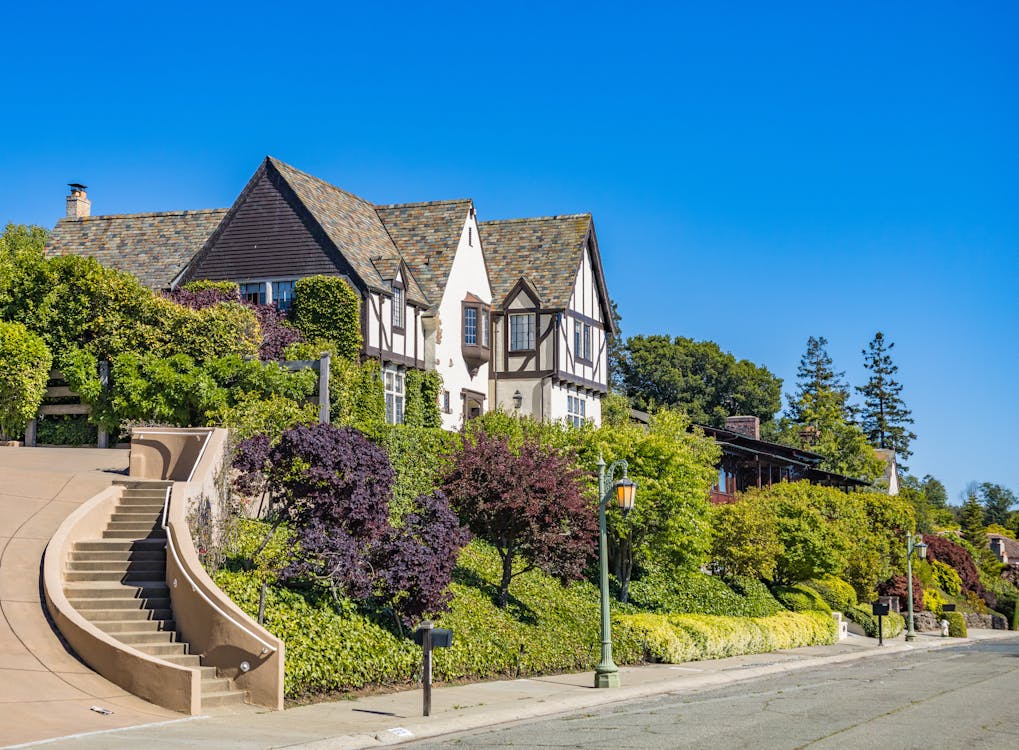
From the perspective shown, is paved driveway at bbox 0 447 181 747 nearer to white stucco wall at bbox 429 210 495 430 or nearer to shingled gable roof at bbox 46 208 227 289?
white stucco wall at bbox 429 210 495 430

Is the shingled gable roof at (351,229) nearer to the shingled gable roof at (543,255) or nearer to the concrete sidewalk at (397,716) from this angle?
the shingled gable roof at (543,255)

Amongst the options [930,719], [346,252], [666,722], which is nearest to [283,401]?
[346,252]

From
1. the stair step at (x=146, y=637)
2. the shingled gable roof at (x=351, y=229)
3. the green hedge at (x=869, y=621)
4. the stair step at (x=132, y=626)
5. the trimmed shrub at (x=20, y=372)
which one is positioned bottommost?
the green hedge at (x=869, y=621)

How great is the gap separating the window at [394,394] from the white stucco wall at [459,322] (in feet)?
7.64

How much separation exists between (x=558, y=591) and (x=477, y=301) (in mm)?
17632

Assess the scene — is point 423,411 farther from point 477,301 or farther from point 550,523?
point 550,523

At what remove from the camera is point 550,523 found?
26.6 m

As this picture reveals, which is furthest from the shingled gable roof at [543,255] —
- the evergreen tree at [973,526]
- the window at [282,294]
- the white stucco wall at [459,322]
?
the evergreen tree at [973,526]

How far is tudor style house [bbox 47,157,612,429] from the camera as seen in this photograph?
4053cm

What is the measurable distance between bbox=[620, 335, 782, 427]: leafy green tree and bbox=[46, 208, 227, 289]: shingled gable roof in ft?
172

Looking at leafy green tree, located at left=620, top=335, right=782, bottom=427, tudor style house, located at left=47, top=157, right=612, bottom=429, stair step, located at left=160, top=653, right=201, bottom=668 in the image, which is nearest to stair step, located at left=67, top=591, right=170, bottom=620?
stair step, located at left=160, top=653, right=201, bottom=668

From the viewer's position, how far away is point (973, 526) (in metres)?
93.7

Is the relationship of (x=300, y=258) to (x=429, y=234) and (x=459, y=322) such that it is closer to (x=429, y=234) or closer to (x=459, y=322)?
(x=429, y=234)

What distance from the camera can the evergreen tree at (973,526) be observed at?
90875 mm
